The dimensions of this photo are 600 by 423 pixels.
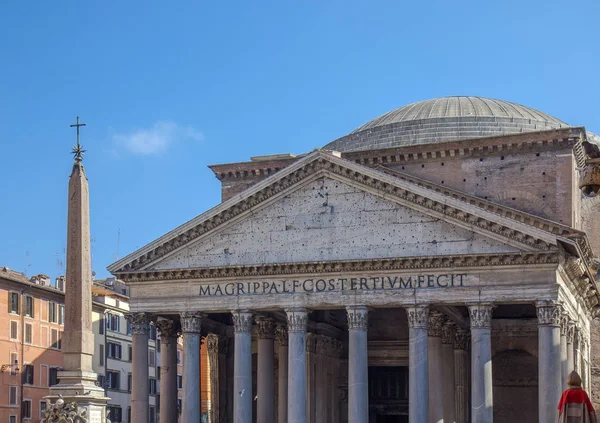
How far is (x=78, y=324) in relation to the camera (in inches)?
543

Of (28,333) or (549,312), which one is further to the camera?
(28,333)

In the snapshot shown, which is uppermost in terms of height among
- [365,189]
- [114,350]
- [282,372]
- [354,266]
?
[365,189]

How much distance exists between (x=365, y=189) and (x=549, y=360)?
6484 millimetres

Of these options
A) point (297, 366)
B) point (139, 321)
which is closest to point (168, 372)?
point (139, 321)

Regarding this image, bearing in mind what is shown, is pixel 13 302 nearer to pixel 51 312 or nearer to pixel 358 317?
pixel 51 312

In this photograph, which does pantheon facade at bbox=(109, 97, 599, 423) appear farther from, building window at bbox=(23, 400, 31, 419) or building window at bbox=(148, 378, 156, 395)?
building window at bbox=(148, 378, 156, 395)

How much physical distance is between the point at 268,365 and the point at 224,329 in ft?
14.0

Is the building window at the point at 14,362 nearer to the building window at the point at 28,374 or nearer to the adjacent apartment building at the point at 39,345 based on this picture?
the adjacent apartment building at the point at 39,345

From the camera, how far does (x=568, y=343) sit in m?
29.6

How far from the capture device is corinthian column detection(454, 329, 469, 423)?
3222 cm

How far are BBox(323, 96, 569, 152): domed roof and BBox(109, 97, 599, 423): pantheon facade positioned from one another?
110cm

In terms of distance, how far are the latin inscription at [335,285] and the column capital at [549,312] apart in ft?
6.69

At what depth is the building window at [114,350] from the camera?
Result: 48.8 metres

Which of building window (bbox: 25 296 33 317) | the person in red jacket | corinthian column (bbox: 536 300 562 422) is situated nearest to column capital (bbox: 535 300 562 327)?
corinthian column (bbox: 536 300 562 422)
